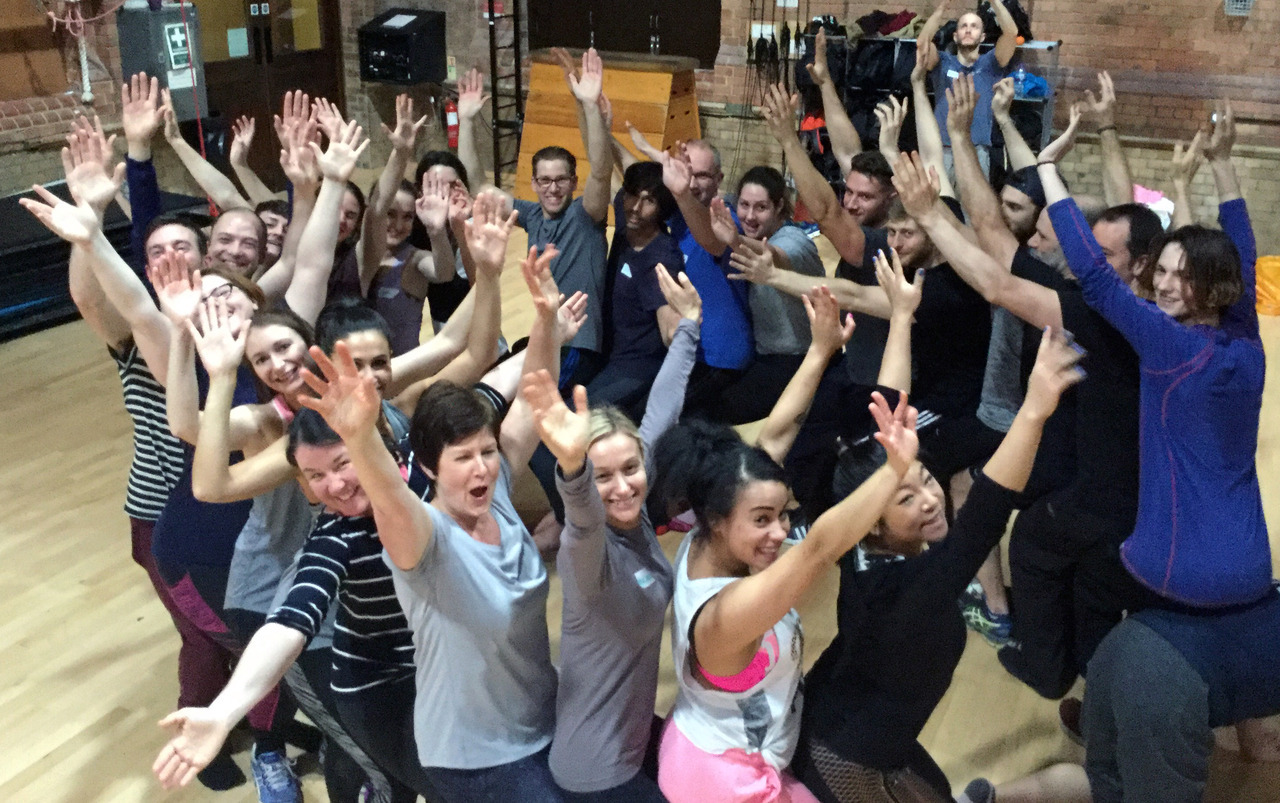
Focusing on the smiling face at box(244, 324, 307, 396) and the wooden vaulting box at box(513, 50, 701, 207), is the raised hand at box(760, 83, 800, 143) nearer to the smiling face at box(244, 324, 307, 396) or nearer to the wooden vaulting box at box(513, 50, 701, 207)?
the smiling face at box(244, 324, 307, 396)

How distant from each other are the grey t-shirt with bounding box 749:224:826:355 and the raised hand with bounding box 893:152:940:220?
88 centimetres

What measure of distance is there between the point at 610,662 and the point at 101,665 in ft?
6.70

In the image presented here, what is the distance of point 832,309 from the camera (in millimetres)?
2566

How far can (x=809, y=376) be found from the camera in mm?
2611

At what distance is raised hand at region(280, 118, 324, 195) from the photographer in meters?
3.08

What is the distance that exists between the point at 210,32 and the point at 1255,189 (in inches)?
299

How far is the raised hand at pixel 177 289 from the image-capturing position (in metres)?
2.27

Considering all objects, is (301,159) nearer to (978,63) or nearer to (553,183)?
(553,183)

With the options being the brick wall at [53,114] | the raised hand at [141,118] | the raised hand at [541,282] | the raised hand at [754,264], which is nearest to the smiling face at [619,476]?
the raised hand at [541,282]

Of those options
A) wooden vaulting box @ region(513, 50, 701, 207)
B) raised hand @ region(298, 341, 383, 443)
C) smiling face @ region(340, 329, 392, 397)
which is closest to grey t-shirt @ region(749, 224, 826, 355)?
smiling face @ region(340, 329, 392, 397)

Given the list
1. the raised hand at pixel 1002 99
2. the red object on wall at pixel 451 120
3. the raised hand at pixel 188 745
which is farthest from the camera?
the red object on wall at pixel 451 120

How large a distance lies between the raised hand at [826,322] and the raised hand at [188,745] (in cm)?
151

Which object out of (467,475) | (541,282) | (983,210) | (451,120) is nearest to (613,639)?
(467,475)

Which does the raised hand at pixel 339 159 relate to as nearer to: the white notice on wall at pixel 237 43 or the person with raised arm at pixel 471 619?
the person with raised arm at pixel 471 619
